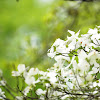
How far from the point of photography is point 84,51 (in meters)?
0.74

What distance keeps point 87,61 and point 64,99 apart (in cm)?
20

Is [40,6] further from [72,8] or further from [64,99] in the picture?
[64,99]

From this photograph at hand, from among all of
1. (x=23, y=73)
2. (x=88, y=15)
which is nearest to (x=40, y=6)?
(x=88, y=15)

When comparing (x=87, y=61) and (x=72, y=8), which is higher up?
(x=72, y=8)

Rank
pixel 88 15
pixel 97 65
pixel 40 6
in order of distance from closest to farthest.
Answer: pixel 97 65 → pixel 88 15 → pixel 40 6

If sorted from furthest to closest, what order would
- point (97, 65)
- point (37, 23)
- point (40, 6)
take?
1. point (40, 6)
2. point (37, 23)
3. point (97, 65)

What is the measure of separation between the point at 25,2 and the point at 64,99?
603 cm

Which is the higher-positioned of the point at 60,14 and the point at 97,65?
the point at 60,14

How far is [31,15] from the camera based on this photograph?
6500 mm

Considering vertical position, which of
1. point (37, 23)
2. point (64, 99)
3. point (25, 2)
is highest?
point (25, 2)

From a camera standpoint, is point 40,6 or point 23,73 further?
point 40,6

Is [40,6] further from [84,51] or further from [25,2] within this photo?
[84,51]

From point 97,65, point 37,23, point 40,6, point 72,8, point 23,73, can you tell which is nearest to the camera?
point 97,65

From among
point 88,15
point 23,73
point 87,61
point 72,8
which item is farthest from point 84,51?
point 88,15
